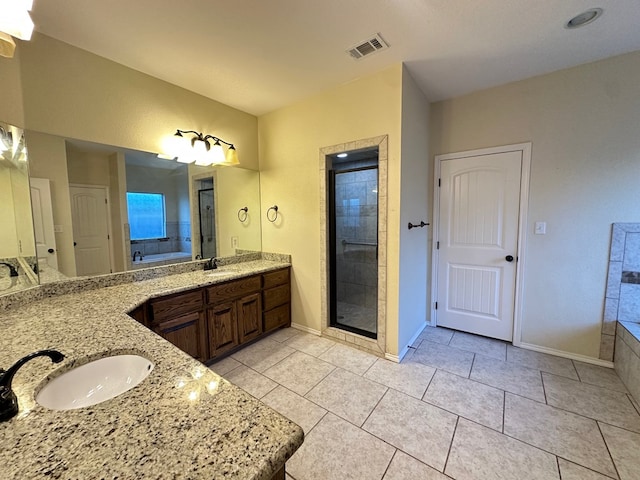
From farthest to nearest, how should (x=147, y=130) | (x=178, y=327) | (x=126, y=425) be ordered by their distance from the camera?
(x=147, y=130) → (x=178, y=327) → (x=126, y=425)

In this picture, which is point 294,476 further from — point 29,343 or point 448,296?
point 448,296

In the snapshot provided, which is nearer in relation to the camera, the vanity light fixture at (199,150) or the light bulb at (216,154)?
the vanity light fixture at (199,150)

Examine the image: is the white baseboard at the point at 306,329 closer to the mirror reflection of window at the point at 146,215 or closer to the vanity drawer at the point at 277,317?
the vanity drawer at the point at 277,317

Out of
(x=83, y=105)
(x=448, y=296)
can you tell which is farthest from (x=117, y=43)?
(x=448, y=296)

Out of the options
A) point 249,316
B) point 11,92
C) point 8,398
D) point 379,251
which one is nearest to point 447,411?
point 379,251

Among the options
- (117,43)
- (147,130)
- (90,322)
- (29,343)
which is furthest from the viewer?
(147,130)

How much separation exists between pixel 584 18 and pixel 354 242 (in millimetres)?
2460

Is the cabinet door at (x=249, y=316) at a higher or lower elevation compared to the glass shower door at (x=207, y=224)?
lower

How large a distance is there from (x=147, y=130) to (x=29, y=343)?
1.91 meters

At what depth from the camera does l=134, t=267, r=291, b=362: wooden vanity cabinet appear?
208 centimetres

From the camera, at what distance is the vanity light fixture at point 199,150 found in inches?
100

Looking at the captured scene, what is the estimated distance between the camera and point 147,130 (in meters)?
2.39

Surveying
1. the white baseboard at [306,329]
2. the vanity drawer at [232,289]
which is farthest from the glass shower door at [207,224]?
the white baseboard at [306,329]

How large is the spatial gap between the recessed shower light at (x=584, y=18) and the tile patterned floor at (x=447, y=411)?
267cm
